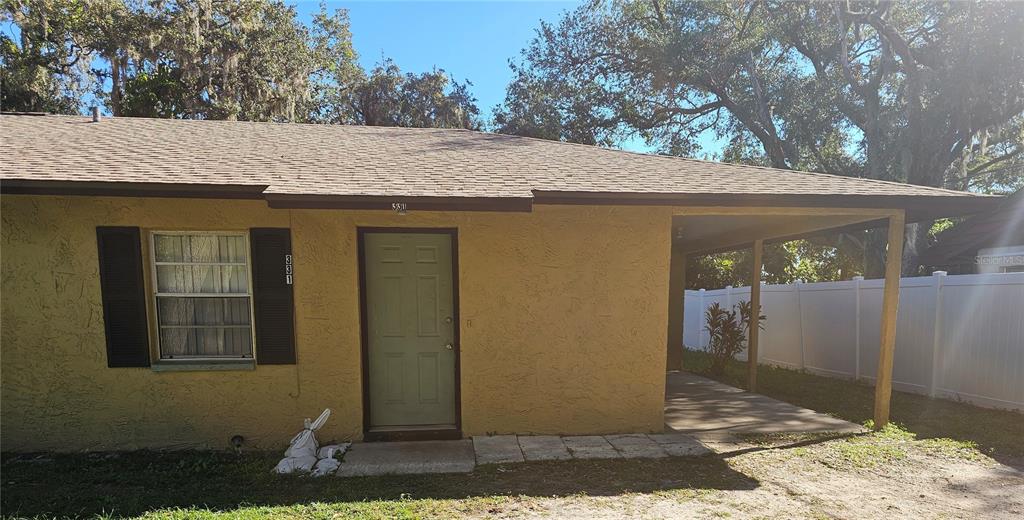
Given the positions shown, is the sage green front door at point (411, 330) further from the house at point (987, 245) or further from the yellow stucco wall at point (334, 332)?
the house at point (987, 245)

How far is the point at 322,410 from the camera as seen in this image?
509cm

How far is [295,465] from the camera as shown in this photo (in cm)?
443

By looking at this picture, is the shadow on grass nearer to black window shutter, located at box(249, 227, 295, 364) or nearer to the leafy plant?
black window shutter, located at box(249, 227, 295, 364)

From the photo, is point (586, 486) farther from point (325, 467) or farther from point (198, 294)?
point (198, 294)

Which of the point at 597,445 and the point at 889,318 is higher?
the point at 889,318

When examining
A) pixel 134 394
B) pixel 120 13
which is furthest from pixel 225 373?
pixel 120 13

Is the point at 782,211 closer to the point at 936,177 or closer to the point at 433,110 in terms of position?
the point at 936,177

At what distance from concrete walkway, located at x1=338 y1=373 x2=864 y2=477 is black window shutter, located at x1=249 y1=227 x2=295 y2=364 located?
1.29 m

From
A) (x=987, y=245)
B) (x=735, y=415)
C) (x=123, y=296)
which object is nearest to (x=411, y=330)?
(x=123, y=296)

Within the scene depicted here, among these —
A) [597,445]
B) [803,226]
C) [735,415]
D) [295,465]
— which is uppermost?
[803,226]

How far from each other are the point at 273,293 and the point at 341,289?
0.65 m

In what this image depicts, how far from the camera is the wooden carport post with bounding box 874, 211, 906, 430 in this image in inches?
214

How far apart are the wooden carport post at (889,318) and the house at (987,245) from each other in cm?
664

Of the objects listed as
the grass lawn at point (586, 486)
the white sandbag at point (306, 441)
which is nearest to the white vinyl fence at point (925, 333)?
the grass lawn at point (586, 486)
